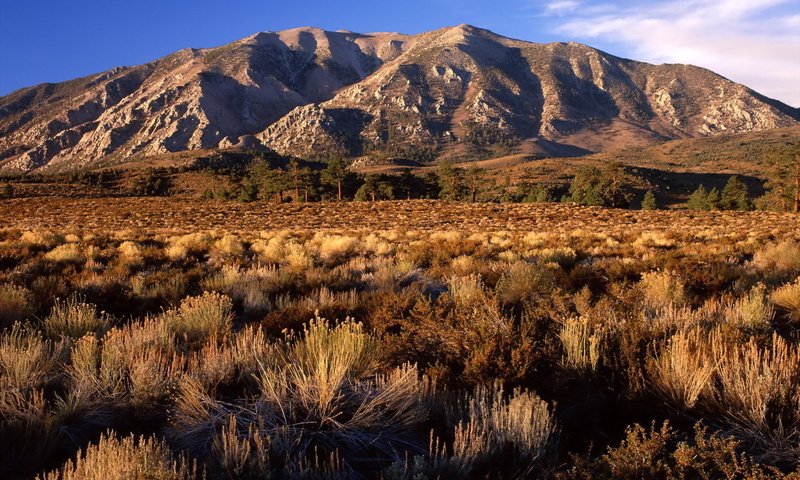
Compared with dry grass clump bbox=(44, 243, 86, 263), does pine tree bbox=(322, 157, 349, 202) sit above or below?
above

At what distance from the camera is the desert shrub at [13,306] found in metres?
5.36

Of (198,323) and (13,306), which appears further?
(13,306)

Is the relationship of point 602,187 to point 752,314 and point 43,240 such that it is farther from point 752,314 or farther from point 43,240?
point 752,314

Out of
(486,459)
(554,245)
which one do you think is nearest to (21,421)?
(486,459)

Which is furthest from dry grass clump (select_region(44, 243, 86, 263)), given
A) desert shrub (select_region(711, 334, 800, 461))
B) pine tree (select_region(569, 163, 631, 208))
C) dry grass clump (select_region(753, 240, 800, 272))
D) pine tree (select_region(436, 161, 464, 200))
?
pine tree (select_region(436, 161, 464, 200))

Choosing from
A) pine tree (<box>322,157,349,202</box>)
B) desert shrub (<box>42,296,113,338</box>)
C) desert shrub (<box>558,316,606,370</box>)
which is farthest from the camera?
pine tree (<box>322,157,349,202</box>)

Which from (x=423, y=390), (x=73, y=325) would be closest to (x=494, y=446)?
(x=423, y=390)

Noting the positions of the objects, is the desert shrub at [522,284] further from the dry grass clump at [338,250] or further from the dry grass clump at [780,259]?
the dry grass clump at [338,250]

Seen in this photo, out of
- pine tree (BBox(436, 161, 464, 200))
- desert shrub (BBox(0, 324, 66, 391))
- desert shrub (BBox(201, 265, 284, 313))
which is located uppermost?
pine tree (BBox(436, 161, 464, 200))

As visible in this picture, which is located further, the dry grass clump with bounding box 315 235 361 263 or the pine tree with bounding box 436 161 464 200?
the pine tree with bounding box 436 161 464 200

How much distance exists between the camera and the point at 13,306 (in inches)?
218

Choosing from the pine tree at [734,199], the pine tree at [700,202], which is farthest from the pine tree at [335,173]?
the pine tree at [734,199]

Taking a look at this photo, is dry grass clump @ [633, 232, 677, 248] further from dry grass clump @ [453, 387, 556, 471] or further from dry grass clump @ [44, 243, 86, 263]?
dry grass clump @ [44, 243, 86, 263]

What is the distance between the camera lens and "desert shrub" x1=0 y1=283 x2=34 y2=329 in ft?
17.6
